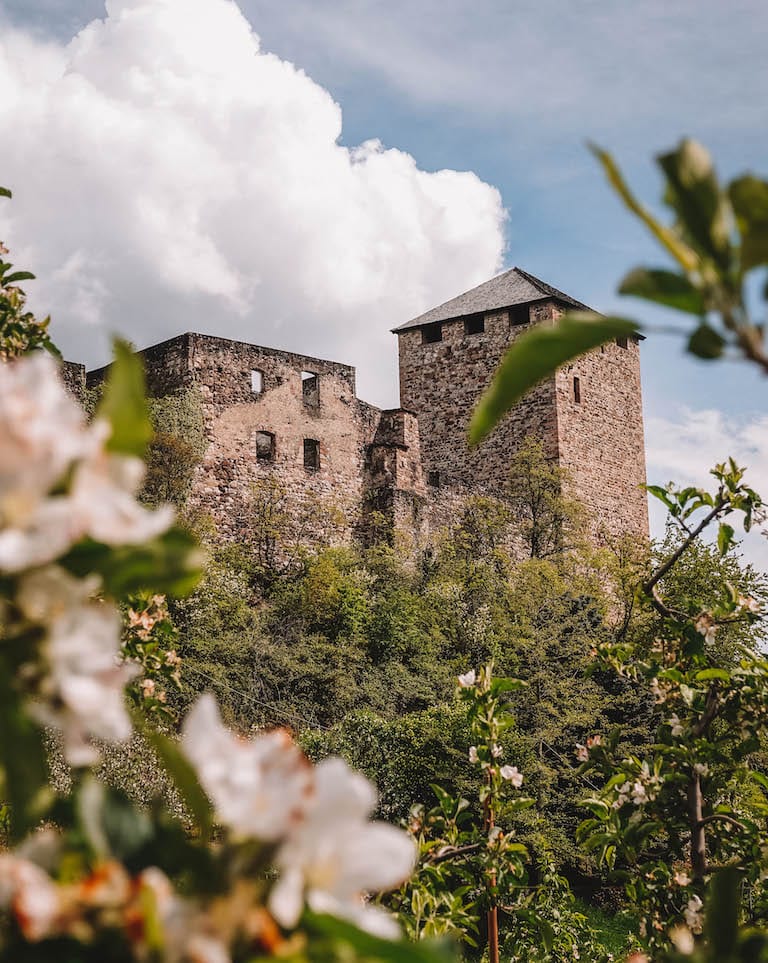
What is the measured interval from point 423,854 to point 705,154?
216 cm

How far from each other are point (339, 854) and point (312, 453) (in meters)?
16.6

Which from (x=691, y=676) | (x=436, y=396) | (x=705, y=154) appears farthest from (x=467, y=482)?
(x=705, y=154)

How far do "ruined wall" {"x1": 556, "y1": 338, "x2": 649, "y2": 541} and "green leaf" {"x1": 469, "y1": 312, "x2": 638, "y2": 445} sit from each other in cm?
1909

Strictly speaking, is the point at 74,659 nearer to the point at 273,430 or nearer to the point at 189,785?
the point at 189,785

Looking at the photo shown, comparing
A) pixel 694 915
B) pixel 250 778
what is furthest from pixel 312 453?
pixel 250 778

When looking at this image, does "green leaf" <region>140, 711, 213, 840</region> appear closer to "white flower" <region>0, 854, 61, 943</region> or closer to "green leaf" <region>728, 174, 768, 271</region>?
"white flower" <region>0, 854, 61, 943</region>

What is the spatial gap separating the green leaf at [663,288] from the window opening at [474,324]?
20.4m

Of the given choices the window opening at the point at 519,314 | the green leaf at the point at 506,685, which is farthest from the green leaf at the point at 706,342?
the window opening at the point at 519,314

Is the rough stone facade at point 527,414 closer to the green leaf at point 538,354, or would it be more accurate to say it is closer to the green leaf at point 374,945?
the green leaf at point 538,354

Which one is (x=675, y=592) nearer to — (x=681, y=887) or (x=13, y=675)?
(x=681, y=887)

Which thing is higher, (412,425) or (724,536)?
(412,425)

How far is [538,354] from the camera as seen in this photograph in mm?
627

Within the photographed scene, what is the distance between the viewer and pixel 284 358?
16.9 meters

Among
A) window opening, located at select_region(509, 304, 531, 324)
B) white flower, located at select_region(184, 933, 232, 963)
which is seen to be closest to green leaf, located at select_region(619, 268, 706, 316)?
white flower, located at select_region(184, 933, 232, 963)
